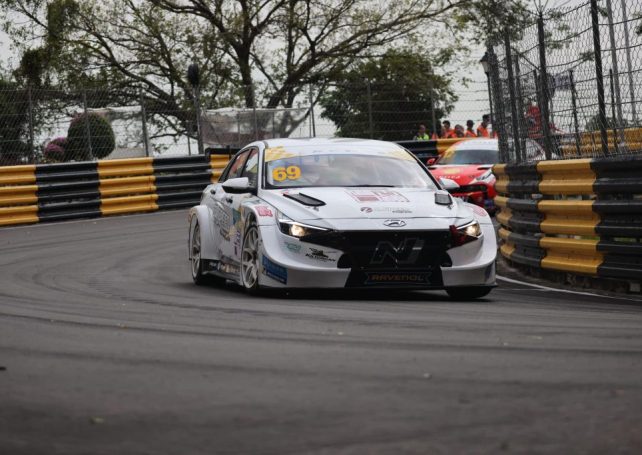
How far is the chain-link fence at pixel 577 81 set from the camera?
35.6 feet

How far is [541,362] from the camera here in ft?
20.1

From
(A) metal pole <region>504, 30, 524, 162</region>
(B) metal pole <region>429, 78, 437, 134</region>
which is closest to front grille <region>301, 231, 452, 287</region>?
(A) metal pole <region>504, 30, 524, 162</region>

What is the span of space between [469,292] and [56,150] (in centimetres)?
1561

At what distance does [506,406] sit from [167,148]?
75.5ft

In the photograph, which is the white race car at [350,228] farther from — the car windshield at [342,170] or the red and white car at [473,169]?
the red and white car at [473,169]

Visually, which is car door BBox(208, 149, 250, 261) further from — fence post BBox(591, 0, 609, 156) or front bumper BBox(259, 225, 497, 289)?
fence post BBox(591, 0, 609, 156)

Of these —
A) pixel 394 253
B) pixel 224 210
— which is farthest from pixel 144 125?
pixel 394 253

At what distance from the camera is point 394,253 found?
10.4 meters

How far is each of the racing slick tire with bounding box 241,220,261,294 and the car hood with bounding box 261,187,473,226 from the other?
268 millimetres

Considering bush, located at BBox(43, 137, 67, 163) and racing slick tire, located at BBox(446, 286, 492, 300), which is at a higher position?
bush, located at BBox(43, 137, 67, 163)

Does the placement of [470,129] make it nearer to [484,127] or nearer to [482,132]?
[484,127]

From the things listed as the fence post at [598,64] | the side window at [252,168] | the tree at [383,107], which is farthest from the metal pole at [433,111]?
the fence post at [598,64]

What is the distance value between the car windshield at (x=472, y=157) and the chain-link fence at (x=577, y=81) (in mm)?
9513

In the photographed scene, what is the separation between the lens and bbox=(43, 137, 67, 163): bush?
985 inches
